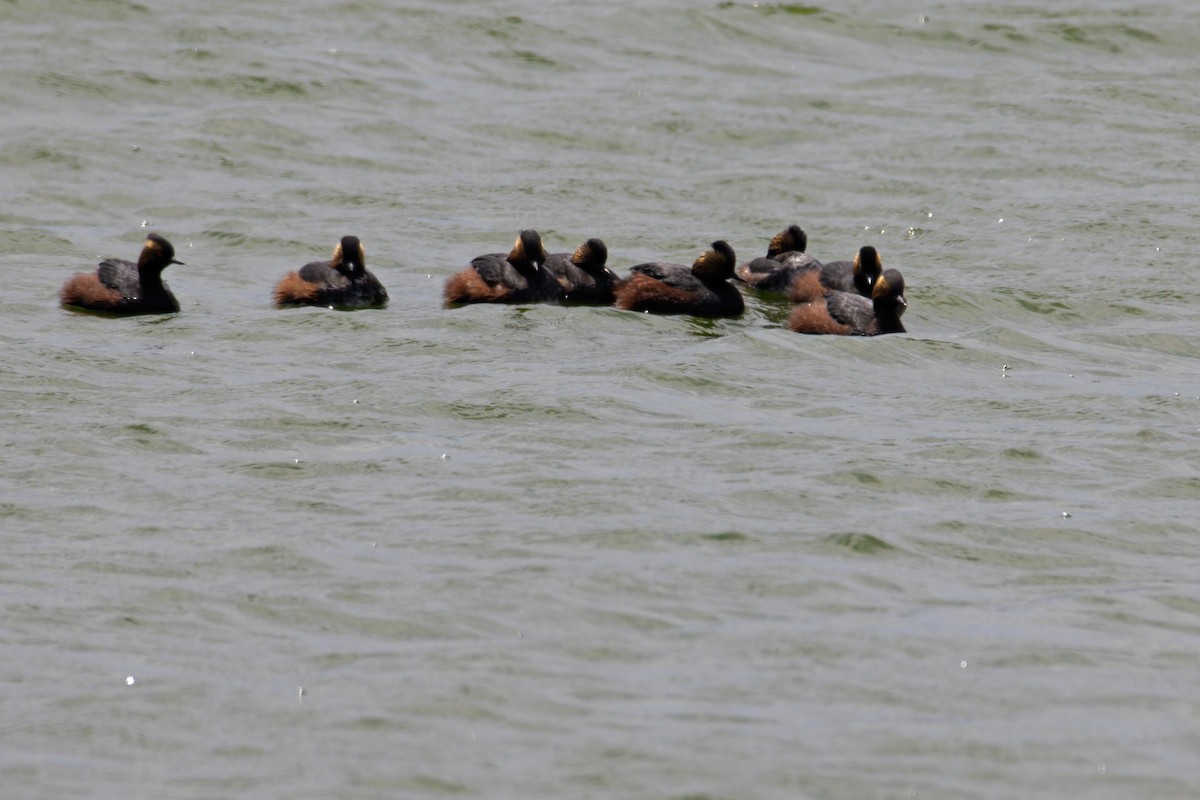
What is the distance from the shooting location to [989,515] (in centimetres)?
1054

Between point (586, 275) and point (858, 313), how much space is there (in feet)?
7.35

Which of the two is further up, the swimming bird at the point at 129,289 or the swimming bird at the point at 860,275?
the swimming bird at the point at 860,275

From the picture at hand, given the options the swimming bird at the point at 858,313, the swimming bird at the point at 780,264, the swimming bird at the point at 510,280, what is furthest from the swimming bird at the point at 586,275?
the swimming bird at the point at 858,313

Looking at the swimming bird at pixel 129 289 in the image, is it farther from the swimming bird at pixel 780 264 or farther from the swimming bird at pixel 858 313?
the swimming bird at pixel 858 313

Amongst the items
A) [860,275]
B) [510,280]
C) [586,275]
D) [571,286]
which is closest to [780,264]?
[860,275]

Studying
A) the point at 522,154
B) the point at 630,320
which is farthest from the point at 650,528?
the point at 522,154

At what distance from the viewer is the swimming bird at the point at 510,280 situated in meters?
15.2

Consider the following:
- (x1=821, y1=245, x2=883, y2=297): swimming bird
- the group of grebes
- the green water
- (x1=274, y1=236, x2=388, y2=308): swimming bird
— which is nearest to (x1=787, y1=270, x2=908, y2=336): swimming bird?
the group of grebes

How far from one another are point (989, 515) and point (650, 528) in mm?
1866

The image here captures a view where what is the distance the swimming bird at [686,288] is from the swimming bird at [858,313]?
671 millimetres

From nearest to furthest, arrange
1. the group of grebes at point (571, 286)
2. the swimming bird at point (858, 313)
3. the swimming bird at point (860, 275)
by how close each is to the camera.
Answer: the swimming bird at point (858, 313), the group of grebes at point (571, 286), the swimming bird at point (860, 275)

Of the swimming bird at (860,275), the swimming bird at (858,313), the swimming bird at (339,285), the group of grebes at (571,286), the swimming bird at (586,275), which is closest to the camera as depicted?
the swimming bird at (858,313)

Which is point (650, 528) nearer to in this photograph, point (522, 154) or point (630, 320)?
point (630, 320)

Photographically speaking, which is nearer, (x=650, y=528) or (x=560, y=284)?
(x=650, y=528)
